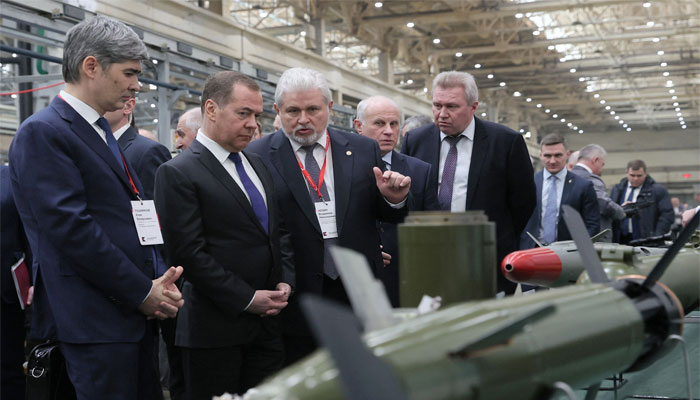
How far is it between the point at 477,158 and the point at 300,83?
908mm

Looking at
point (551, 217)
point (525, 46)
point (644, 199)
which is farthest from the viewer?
point (525, 46)

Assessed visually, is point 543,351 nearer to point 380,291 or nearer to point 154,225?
point 380,291

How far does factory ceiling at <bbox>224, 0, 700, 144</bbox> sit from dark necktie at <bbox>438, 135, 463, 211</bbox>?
9.13 meters

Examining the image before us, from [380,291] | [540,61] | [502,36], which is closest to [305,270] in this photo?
[380,291]

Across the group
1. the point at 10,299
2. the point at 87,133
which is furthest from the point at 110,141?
the point at 10,299

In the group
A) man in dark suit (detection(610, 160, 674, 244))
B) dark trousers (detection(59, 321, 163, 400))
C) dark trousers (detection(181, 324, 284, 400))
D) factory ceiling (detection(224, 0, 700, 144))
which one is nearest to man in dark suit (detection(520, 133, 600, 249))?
man in dark suit (detection(610, 160, 674, 244))

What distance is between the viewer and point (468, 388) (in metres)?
0.77

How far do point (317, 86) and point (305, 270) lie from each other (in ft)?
2.03

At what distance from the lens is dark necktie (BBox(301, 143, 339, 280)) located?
2.44 m

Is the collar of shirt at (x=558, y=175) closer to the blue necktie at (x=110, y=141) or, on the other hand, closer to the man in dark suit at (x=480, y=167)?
the man in dark suit at (x=480, y=167)

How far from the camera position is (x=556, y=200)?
17.0ft

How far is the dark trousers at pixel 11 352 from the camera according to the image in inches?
119

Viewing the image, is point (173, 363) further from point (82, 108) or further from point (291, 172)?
point (82, 108)

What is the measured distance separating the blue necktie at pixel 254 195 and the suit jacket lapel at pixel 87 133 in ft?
1.26
